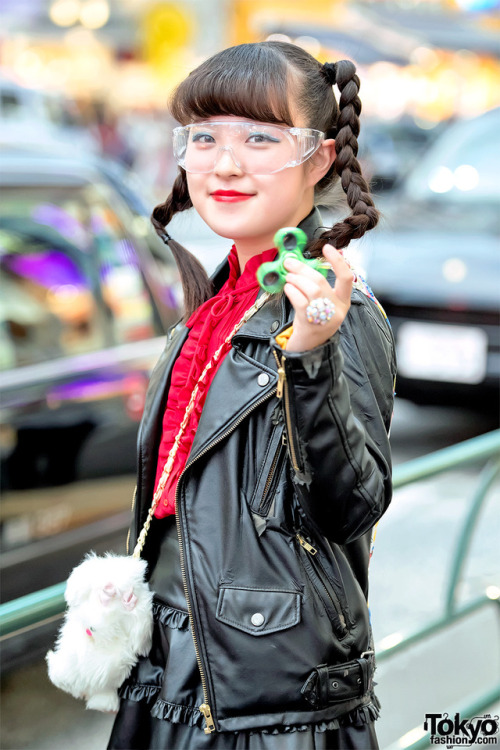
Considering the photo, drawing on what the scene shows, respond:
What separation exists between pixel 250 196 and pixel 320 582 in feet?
2.01

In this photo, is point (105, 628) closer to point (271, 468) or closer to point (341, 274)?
point (271, 468)

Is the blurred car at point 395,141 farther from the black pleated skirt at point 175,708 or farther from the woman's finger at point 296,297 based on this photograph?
the woman's finger at point 296,297

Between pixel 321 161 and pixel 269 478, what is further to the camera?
pixel 321 161

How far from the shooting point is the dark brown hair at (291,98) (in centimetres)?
142

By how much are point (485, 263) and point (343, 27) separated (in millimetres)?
17981

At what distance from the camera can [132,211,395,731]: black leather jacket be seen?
136 centimetres

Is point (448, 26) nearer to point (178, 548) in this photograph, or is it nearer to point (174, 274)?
point (174, 274)

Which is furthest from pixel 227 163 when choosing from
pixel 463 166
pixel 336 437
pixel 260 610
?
pixel 463 166

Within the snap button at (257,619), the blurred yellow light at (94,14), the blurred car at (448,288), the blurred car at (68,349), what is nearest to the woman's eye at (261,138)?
the snap button at (257,619)

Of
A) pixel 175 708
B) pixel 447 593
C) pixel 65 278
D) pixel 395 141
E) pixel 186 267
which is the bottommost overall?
pixel 395 141

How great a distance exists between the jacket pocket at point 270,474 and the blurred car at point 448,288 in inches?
147

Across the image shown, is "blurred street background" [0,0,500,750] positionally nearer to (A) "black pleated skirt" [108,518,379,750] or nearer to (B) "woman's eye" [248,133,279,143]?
(B) "woman's eye" [248,133,279,143]

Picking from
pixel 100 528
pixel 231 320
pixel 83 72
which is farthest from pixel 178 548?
pixel 83 72

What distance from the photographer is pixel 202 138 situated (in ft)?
4.90
